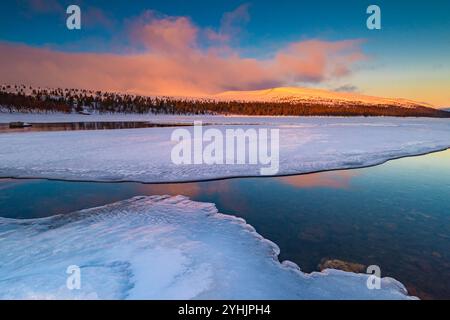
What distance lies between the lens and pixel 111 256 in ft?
11.2

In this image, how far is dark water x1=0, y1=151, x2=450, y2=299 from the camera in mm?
3588

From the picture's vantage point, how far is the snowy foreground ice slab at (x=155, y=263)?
2760 millimetres

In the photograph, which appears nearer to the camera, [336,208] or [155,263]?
[155,263]

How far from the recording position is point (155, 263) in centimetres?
326

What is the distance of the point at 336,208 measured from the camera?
5398mm

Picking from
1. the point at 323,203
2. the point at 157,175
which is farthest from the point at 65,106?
the point at 323,203

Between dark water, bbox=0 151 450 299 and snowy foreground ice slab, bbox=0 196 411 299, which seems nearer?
snowy foreground ice slab, bbox=0 196 411 299

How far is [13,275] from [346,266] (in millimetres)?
3555

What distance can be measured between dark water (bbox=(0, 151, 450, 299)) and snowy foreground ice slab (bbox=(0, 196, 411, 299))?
0.41 metres

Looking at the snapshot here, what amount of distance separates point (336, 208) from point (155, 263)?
11.6 ft

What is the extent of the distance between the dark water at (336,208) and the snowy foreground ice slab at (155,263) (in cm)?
41

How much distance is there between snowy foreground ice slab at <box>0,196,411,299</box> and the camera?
9.05ft

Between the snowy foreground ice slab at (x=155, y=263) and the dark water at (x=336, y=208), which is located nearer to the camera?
the snowy foreground ice slab at (x=155, y=263)

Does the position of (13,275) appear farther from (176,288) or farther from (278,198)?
(278,198)
